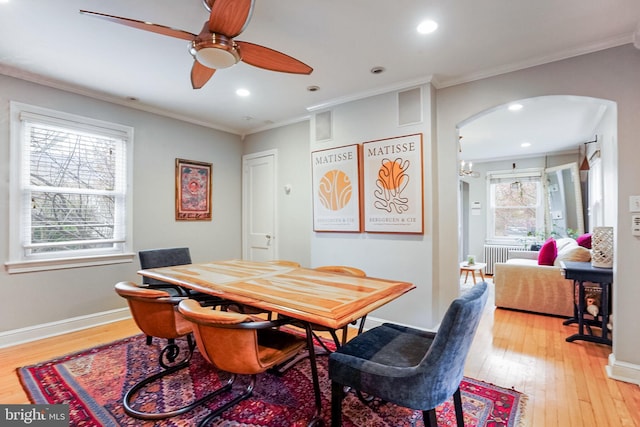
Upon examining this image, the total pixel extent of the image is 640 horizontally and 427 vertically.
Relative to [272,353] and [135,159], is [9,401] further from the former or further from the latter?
[135,159]

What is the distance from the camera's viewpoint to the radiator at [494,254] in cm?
666

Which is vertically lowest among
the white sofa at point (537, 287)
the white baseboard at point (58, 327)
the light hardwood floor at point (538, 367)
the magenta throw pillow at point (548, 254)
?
the light hardwood floor at point (538, 367)

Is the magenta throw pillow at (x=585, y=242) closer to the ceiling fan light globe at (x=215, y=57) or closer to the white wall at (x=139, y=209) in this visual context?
the ceiling fan light globe at (x=215, y=57)

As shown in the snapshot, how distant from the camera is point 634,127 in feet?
7.53

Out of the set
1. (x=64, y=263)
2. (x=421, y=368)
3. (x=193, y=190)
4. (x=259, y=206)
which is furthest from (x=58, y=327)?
(x=421, y=368)

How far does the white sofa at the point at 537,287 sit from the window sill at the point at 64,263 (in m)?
4.79

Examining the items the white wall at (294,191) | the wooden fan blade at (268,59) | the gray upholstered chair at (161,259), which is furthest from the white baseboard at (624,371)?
the gray upholstered chair at (161,259)

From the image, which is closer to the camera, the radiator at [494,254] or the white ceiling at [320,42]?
the white ceiling at [320,42]

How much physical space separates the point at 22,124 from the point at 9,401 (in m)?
2.53

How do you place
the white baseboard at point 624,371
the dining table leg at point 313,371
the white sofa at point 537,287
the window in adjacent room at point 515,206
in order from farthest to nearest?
1. the window in adjacent room at point 515,206
2. the white sofa at point 537,287
3. the white baseboard at point 624,371
4. the dining table leg at point 313,371

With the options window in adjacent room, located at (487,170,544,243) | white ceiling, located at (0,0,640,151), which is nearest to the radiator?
window in adjacent room, located at (487,170,544,243)

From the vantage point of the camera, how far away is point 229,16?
5.27 ft

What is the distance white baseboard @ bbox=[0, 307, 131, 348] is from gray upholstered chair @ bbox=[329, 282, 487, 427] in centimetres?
325

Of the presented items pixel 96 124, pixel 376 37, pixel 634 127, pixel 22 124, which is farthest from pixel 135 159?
pixel 634 127
